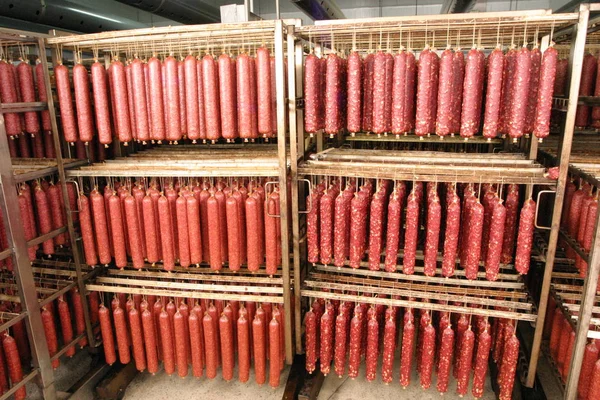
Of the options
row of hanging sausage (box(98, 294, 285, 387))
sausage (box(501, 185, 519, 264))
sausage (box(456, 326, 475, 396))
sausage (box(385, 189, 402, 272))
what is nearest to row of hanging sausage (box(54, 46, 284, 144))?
sausage (box(385, 189, 402, 272))

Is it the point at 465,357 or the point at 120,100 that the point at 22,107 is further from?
the point at 465,357

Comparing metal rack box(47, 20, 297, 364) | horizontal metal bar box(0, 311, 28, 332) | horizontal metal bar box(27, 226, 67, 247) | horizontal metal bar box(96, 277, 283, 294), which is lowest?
horizontal metal bar box(96, 277, 283, 294)

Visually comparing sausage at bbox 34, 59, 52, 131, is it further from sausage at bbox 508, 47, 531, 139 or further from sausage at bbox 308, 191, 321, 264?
sausage at bbox 508, 47, 531, 139

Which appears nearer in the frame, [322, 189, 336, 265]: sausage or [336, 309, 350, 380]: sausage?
[322, 189, 336, 265]: sausage

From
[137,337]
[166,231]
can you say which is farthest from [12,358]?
[166,231]

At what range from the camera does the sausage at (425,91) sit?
317 cm

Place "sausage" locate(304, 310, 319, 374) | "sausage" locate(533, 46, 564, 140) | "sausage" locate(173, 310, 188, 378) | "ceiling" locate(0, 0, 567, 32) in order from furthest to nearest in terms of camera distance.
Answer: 1. "ceiling" locate(0, 0, 567, 32)
2. "sausage" locate(173, 310, 188, 378)
3. "sausage" locate(304, 310, 319, 374)
4. "sausage" locate(533, 46, 564, 140)

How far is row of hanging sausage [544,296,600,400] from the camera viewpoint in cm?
317

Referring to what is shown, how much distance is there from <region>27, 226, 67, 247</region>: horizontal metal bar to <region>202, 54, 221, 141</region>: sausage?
5.76 ft

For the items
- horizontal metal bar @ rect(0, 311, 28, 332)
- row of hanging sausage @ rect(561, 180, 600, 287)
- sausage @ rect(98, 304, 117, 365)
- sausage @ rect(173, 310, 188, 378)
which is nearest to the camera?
row of hanging sausage @ rect(561, 180, 600, 287)

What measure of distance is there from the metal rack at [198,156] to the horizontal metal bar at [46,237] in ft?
1.70

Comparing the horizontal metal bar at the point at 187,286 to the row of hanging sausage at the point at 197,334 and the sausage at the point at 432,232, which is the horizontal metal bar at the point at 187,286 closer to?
the row of hanging sausage at the point at 197,334

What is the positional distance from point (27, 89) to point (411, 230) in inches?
143

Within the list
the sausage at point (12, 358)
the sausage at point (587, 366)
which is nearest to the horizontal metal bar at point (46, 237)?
the sausage at point (12, 358)
